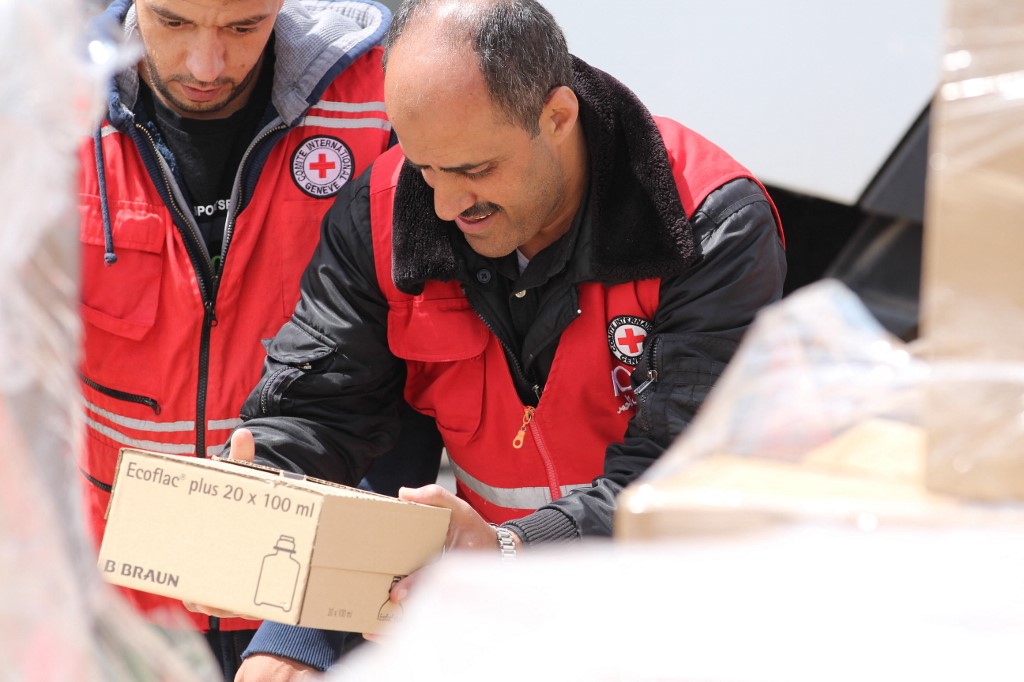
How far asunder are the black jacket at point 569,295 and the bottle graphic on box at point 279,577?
45cm

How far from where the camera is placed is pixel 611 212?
2119 millimetres

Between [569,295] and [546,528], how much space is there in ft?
1.36

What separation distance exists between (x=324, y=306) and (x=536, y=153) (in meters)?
0.46

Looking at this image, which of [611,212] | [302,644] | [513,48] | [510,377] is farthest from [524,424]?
[513,48]

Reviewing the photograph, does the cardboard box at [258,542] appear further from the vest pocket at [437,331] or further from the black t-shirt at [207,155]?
the black t-shirt at [207,155]

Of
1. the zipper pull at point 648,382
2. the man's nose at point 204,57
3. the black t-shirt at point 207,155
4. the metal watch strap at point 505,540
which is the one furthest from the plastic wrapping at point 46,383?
the black t-shirt at point 207,155

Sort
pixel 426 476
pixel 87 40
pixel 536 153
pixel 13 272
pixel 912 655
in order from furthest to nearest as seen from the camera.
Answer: pixel 426 476, pixel 536 153, pixel 87 40, pixel 13 272, pixel 912 655

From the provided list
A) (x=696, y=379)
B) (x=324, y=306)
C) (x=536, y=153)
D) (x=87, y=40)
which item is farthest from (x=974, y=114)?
(x=324, y=306)

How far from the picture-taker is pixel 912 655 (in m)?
0.80

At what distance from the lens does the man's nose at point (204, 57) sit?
7.53 feet

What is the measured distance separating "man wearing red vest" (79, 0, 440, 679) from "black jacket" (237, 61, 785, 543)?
0.19 meters

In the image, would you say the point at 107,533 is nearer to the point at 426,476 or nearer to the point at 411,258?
the point at 411,258

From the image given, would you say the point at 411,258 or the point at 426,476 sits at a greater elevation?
the point at 411,258

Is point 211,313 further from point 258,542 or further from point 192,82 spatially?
point 258,542
